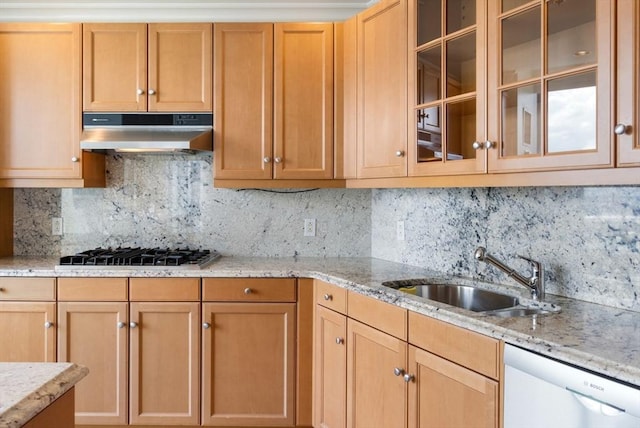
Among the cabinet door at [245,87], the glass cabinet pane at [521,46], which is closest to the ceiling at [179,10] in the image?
the cabinet door at [245,87]

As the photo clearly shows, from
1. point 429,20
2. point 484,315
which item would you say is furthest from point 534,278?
point 429,20

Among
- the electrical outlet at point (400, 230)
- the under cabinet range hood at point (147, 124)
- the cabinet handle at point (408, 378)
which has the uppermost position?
the under cabinet range hood at point (147, 124)

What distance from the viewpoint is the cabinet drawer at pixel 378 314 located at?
6.20ft

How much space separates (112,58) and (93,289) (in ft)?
4.31

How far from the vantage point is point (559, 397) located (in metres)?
1.25

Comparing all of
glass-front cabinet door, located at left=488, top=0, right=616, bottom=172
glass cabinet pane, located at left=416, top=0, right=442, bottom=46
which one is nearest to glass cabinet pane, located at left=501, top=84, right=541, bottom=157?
glass-front cabinet door, located at left=488, top=0, right=616, bottom=172

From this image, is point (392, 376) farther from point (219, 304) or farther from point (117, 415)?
point (117, 415)

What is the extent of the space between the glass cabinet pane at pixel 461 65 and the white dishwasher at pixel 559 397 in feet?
3.37

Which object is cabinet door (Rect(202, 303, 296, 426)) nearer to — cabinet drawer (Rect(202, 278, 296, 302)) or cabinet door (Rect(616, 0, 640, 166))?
cabinet drawer (Rect(202, 278, 296, 302))

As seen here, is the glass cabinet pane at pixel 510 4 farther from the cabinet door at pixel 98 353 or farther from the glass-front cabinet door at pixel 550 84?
the cabinet door at pixel 98 353

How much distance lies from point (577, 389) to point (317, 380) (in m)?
1.56

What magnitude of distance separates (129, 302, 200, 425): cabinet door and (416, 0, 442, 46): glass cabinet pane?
174 cm

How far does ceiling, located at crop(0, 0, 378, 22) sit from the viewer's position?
2.94 metres

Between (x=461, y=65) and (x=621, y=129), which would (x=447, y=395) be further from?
(x=461, y=65)
